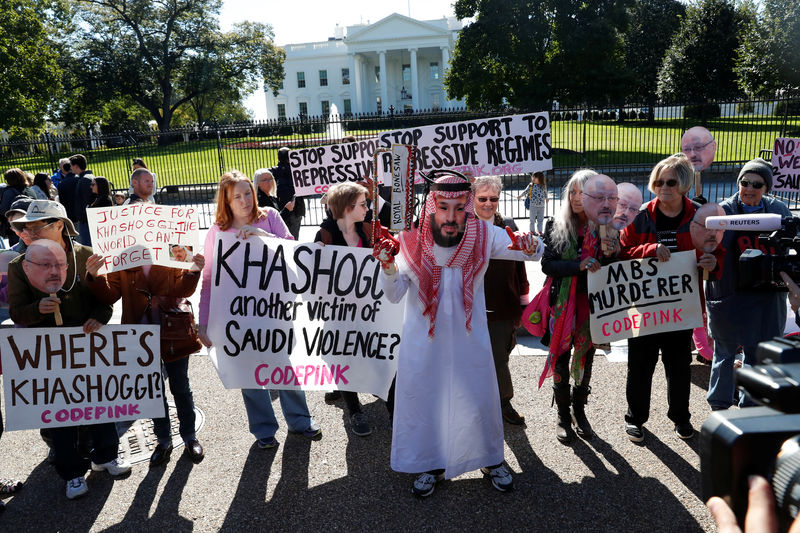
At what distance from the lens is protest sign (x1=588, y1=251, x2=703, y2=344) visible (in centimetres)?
398

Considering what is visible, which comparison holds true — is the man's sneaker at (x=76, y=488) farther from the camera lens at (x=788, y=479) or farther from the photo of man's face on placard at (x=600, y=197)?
the camera lens at (x=788, y=479)

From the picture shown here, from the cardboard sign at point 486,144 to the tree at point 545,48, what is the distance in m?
19.5

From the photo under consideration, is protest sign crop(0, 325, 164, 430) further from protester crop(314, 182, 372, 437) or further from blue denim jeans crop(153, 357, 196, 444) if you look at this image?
protester crop(314, 182, 372, 437)

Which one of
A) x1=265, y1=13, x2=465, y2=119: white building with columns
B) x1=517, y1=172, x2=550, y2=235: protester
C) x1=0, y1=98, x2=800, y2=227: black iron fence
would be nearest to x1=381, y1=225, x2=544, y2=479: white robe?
x1=517, y1=172, x2=550, y2=235: protester

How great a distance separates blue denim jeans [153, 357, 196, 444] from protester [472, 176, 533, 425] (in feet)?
7.28

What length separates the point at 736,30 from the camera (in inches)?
1378

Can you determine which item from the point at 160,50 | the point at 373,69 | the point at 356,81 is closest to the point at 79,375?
the point at 160,50

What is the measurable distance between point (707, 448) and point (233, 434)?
3894mm

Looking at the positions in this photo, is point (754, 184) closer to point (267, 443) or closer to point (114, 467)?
point (267, 443)

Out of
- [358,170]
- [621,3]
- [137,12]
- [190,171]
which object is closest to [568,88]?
[621,3]

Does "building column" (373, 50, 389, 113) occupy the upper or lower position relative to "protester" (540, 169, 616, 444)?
upper

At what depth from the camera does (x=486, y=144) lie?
22.4 feet

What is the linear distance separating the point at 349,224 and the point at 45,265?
6.60 feet

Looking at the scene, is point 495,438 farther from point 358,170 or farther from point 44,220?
point 358,170
